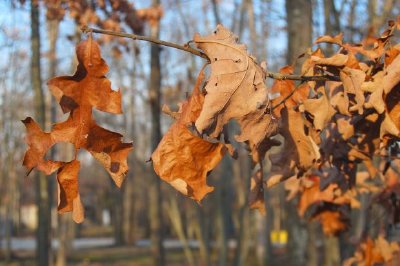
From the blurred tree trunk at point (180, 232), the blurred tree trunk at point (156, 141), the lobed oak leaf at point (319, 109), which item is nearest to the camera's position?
the lobed oak leaf at point (319, 109)

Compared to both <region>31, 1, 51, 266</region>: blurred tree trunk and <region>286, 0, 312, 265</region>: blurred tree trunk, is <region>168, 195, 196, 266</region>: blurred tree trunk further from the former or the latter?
<region>286, 0, 312, 265</region>: blurred tree trunk

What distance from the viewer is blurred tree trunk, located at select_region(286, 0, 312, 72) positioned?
7797mm

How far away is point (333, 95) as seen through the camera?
2.65 m

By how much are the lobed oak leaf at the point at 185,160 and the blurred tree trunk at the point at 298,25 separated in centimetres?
578

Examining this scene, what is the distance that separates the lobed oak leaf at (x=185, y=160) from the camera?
2.12m

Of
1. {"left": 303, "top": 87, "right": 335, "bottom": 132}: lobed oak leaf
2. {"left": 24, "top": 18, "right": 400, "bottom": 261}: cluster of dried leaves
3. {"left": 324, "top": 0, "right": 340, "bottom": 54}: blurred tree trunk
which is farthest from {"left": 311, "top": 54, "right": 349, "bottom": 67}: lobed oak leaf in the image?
{"left": 324, "top": 0, "right": 340, "bottom": 54}: blurred tree trunk

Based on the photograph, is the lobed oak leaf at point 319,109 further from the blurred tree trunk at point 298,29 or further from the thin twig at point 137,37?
the blurred tree trunk at point 298,29

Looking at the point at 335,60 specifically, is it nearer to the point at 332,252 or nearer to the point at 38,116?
the point at 332,252

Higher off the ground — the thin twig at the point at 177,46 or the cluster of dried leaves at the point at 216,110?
the thin twig at the point at 177,46

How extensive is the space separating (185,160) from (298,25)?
20.1ft

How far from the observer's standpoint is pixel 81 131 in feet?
7.06

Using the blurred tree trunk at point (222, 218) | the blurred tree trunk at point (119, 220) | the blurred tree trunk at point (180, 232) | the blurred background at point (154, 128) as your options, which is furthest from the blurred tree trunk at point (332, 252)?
the blurred tree trunk at point (119, 220)

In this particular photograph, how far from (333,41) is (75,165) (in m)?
1.23

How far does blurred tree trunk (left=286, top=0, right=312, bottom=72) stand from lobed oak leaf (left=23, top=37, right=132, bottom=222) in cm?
584
